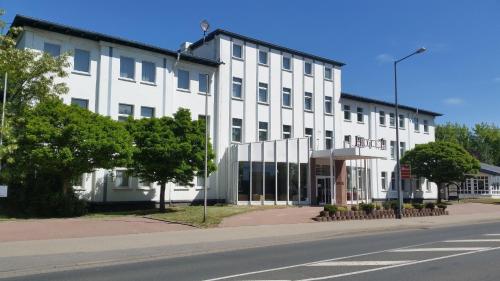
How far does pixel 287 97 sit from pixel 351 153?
25.0ft

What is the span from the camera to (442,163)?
1689 inches

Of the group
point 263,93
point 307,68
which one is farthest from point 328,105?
point 263,93

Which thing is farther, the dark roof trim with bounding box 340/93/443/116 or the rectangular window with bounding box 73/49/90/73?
the dark roof trim with bounding box 340/93/443/116

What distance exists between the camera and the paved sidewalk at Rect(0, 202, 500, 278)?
1111 cm

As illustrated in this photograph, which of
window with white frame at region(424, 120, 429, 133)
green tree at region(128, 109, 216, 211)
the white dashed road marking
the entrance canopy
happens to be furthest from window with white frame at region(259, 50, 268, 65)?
the white dashed road marking

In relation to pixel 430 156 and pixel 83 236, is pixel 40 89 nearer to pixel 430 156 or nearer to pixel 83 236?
pixel 83 236

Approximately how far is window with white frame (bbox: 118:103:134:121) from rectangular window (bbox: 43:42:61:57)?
4.72m

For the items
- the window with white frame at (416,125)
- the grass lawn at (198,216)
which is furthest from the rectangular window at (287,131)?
the window with white frame at (416,125)

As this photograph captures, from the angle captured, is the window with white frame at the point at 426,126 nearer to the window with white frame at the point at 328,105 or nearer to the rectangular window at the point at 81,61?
the window with white frame at the point at 328,105

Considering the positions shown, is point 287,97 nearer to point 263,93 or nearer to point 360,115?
point 263,93

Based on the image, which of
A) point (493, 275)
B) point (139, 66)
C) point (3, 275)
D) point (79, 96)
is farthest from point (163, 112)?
point (493, 275)

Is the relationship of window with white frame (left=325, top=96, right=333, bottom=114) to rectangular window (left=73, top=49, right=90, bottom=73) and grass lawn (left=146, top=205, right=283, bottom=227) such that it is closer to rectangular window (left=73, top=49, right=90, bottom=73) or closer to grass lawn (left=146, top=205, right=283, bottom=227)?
grass lawn (left=146, top=205, right=283, bottom=227)

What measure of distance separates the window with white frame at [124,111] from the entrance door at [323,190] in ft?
49.1

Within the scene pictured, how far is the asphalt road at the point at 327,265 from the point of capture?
916 cm
